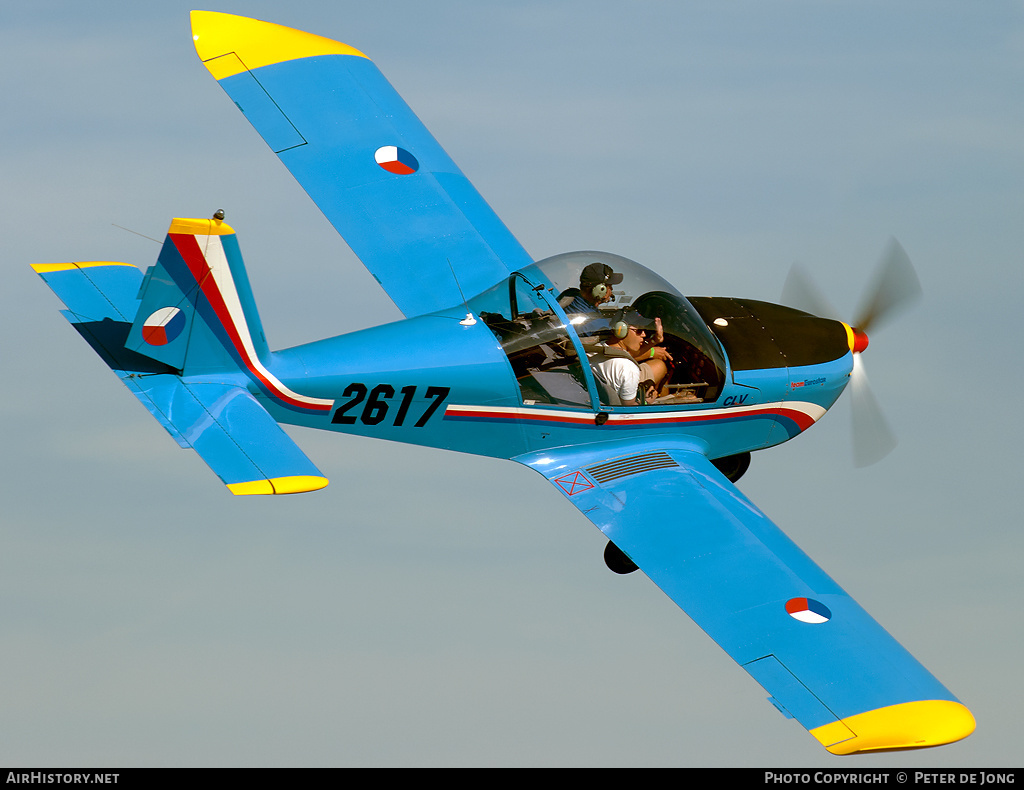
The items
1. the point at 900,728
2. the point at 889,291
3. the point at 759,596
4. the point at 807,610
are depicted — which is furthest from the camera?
the point at 889,291

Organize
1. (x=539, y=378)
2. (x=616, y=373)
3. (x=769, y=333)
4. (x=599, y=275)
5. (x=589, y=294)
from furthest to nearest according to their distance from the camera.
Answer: (x=769, y=333) → (x=599, y=275) → (x=589, y=294) → (x=616, y=373) → (x=539, y=378)

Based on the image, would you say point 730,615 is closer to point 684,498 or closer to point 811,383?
point 684,498

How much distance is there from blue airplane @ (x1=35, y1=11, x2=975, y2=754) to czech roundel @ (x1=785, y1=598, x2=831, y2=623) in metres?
0.04

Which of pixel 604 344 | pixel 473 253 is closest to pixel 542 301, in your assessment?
pixel 604 344

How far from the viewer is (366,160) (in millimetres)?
16031

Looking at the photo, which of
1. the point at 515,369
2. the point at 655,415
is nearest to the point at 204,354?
the point at 515,369

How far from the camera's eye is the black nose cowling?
14.6m

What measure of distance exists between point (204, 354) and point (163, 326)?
1.31 ft

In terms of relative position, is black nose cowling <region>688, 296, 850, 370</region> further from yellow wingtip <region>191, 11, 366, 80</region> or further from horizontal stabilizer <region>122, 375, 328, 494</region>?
yellow wingtip <region>191, 11, 366, 80</region>

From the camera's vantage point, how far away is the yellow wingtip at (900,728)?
1121 cm

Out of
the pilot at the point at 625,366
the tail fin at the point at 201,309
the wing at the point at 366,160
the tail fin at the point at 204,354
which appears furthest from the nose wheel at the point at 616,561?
the tail fin at the point at 201,309

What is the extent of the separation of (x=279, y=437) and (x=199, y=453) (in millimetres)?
613

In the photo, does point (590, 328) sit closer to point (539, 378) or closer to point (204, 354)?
point (539, 378)

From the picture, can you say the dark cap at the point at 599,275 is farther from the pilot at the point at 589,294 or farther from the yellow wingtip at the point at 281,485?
the yellow wingtip at the point at 281,485
